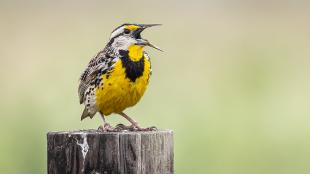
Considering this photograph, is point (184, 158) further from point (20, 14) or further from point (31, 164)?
point (20, 14)

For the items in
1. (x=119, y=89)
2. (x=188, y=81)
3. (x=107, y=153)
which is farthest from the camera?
(x=188, y=81)

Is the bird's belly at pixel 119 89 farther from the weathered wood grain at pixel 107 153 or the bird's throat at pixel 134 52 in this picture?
the weathered wood grain at pixel 107 153

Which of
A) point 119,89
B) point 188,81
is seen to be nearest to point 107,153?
point 119,89

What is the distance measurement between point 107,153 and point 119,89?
1066mm

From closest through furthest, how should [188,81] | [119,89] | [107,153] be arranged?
[107,153], [119,89], [188,81]

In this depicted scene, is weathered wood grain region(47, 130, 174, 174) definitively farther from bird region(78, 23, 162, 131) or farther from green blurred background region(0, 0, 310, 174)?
green blurred background region(0, 0, 310, 174)

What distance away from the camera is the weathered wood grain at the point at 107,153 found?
115 inches

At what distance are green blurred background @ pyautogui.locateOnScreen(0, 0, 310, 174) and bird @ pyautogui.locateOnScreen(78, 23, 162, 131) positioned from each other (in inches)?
36.1

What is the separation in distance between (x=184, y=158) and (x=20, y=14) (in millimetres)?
3756

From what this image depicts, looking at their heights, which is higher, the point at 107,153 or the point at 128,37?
the point at 128,37

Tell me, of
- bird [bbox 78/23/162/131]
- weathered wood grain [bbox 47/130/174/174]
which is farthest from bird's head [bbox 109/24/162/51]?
weathered wood grain [bbox 47/130/174/174]

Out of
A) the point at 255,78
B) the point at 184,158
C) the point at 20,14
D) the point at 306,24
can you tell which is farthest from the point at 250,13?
the point at 184,158

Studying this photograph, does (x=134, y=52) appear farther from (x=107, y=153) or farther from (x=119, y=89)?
(x=107, y=153)

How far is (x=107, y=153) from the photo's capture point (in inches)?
115
